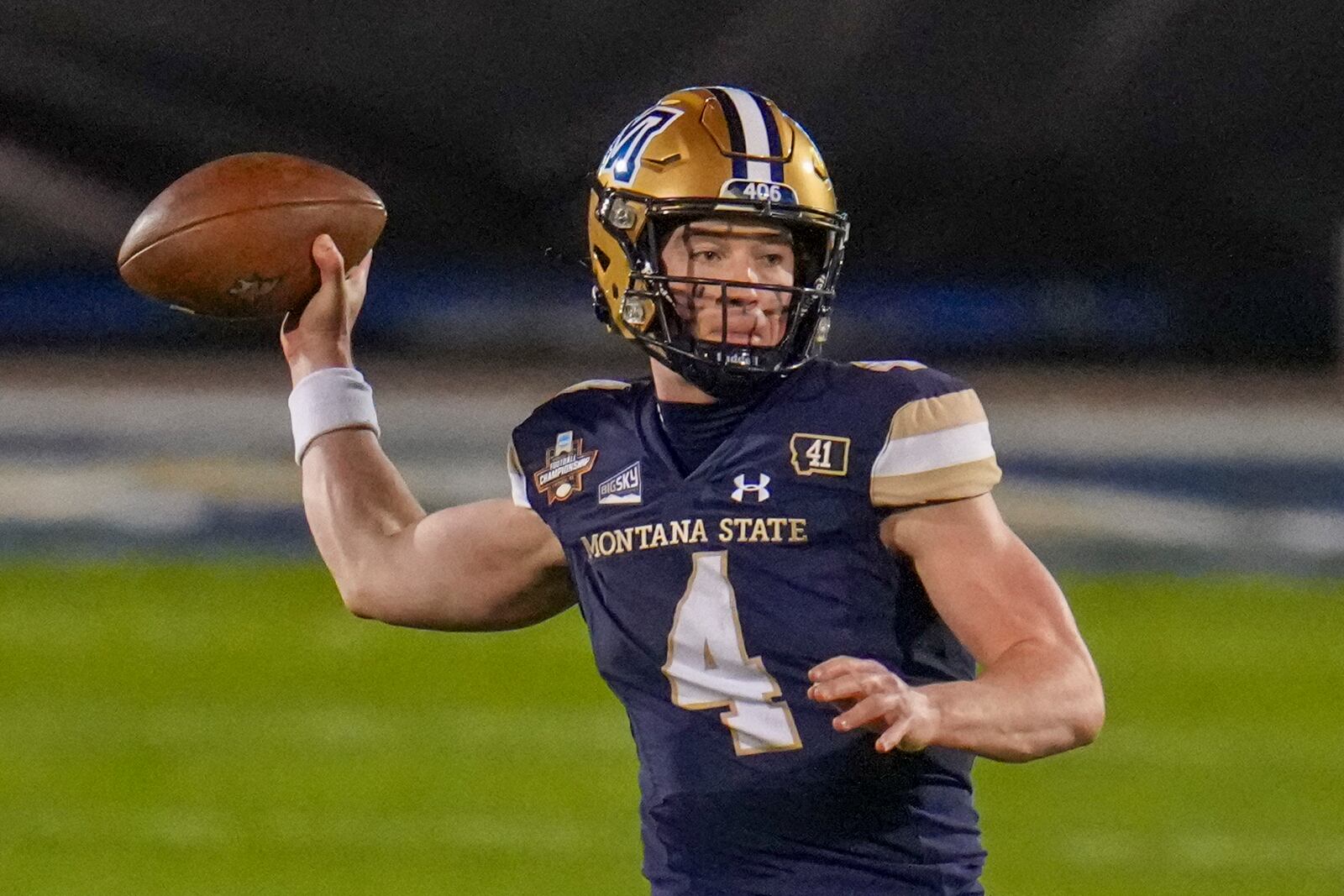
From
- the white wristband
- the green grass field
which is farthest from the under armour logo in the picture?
the green grass field

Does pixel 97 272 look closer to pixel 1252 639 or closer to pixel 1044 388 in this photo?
pixel 1044 388

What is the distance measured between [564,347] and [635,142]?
300cm

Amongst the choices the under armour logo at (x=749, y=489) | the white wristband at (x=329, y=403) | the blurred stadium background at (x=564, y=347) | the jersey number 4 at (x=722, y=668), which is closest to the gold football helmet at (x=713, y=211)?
the under armour logo at (x=749, y=489)

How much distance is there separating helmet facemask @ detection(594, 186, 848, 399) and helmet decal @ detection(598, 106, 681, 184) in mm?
26

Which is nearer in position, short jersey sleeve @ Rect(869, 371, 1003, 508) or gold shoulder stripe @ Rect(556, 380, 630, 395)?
short jersey sleeve @ Rect(869, 371, 1003, 508)

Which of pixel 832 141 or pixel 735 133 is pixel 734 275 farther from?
pixel 832 141

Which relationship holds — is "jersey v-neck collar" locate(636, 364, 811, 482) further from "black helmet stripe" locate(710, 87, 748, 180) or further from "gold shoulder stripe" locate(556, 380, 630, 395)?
"black helmet stripe" locate(710, 87, 748, 180)

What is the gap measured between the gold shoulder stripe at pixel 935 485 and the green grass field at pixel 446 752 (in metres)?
1.90

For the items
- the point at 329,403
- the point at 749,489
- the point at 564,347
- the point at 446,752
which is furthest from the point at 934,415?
the point at 564,347

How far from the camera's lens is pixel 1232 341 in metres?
5.09

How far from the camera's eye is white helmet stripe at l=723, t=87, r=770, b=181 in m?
2.06

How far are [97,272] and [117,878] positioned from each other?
1.88 meters

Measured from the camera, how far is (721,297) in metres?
2.02

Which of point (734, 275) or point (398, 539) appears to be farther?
point (398, 539)
